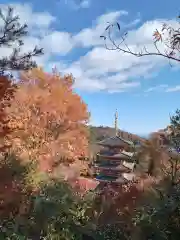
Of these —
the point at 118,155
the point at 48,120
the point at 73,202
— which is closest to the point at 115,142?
the point at 118,155

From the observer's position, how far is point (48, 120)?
21.3 meters

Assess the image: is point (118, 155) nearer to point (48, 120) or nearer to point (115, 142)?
point (115, 142)

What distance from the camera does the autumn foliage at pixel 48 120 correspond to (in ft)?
61.2

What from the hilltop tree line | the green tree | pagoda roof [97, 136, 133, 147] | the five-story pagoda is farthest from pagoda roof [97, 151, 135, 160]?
the green tree

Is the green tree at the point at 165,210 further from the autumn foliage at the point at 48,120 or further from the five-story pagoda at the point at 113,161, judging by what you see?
the five-story pagoda at the point at 113,161

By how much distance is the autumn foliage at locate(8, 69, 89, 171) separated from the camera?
1866 centimetres

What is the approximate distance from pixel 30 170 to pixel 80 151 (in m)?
11.2

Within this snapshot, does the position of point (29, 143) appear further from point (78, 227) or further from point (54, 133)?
point (78, 227)

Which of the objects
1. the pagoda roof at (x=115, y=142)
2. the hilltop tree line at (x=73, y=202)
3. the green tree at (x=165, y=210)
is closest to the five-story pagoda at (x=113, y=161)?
the pagoda roof at (x=115, y=142)

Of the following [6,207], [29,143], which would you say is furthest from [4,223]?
[29,143]

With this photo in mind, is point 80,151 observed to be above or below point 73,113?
below

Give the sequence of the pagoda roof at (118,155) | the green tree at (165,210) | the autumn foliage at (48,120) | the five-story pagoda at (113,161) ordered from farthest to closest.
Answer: the pagoda roof at (118,155), the five-story pagoda at (113,161), the autumn foliage at (48,120), the green tree at (165,210)

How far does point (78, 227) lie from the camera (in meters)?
8.16

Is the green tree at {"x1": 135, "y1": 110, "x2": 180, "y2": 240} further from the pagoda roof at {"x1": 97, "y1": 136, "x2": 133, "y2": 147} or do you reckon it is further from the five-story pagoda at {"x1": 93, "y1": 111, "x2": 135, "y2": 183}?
the pagoda roof at {"x1": 97, "y1": 136, "x2": 133, "y2": 147}
